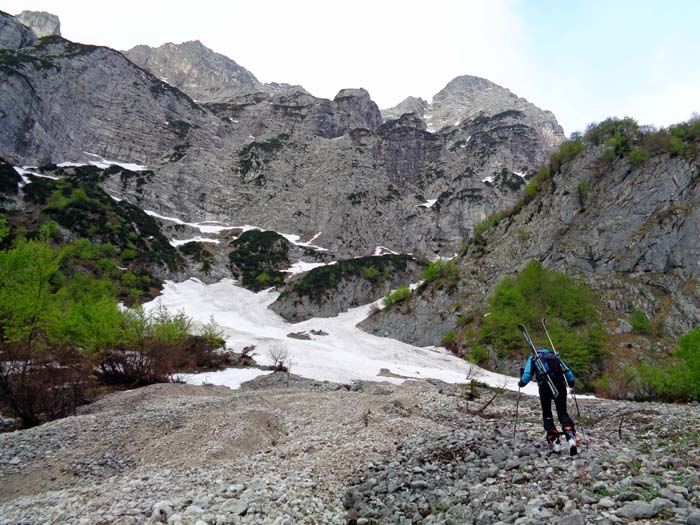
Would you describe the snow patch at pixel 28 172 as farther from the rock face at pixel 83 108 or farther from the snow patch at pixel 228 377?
the snow patch at pixel 228 377

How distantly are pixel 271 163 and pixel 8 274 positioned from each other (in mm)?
134044

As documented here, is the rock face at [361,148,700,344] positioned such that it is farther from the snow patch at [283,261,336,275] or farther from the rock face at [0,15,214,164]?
the rock face at [0,15,214,164]

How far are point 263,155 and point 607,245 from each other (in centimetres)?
13270

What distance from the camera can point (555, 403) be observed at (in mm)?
8039

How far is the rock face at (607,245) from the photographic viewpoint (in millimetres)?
42406

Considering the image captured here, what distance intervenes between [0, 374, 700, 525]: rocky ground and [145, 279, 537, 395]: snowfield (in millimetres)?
14740

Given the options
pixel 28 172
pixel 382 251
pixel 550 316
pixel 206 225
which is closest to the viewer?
pixel 550 316

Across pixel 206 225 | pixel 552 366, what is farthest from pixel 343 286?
pixel 552 366

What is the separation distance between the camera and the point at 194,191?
134m

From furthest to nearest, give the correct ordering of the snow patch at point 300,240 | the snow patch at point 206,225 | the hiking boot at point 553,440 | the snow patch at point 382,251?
the snow patch at point 382,251 → the snow patch at point 300,240 → the snow patch at point 206,225 → the hiking boot at point 553,440

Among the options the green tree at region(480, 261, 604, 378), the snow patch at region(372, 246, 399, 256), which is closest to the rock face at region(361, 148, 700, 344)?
the green tree at region(480, 261, 604, 378)

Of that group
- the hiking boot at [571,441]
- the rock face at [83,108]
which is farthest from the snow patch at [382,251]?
the hiking boot at [571,441]

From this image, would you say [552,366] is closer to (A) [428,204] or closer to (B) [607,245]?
(B) [607,245]

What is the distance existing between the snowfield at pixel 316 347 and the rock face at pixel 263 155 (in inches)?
1739
